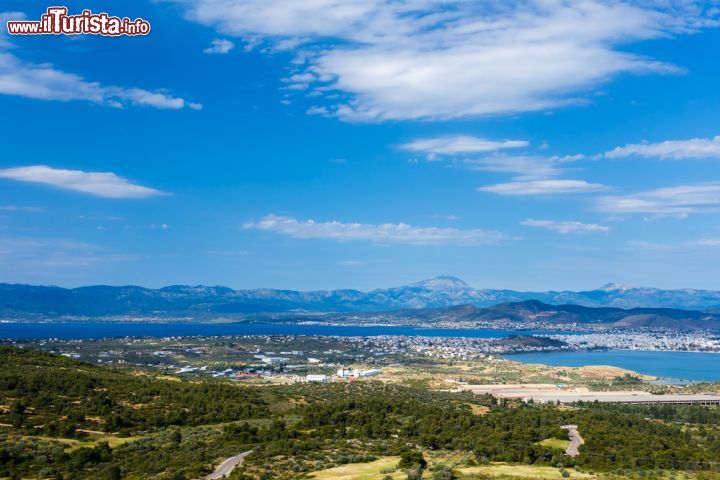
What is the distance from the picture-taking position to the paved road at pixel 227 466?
37.0m

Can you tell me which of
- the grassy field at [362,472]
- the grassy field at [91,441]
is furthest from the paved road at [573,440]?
the grassy field at [91,441]

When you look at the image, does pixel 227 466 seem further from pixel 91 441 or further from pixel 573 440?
pixel 573 440

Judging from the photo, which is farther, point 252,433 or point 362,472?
point 252,433

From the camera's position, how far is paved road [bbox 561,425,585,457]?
4608 centimetres

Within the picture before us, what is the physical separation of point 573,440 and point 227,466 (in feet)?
91.3

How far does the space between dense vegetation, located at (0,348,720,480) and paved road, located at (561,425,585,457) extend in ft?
2.11

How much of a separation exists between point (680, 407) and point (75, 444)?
280 feet

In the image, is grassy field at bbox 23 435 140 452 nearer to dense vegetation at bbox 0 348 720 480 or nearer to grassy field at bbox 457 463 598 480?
dense vegetation at bbox 0 348 720 480

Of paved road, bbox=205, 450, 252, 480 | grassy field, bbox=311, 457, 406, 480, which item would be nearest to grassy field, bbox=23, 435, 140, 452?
paved road, bbox=205, 450, 252, 480

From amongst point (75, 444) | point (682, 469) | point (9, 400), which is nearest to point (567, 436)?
point (682, 469)

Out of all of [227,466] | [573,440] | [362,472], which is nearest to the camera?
[362,472]

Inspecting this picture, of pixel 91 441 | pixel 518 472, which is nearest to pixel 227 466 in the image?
pixel 91 441

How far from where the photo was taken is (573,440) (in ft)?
167

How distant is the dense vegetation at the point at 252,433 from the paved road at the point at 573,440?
25.3 inches
